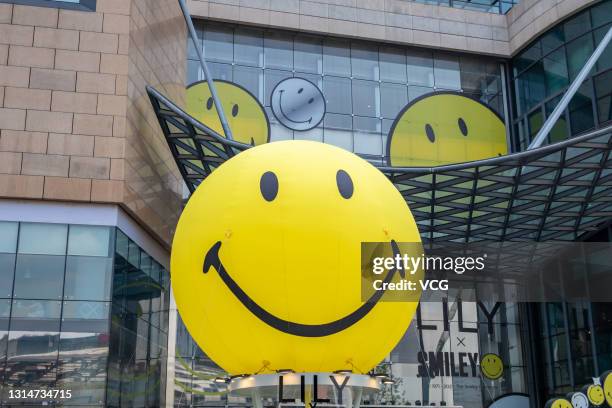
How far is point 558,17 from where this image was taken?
31.4 metres

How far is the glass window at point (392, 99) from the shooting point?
32312 millimetres

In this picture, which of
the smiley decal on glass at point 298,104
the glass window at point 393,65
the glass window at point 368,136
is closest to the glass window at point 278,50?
the smiley decal on glass at point 298,104

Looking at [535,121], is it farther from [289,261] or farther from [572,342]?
[289,261]

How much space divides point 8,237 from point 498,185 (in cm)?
1442

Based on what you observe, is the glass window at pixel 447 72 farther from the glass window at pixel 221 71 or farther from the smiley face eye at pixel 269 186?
the smiley face eye at pixel 269 186

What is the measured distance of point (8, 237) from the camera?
18750 mm

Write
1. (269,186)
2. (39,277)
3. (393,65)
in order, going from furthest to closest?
(393,65)
(39,277)
(269,186)

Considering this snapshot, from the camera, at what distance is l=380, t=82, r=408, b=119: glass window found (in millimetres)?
32312

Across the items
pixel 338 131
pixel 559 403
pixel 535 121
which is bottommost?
pixel 559 403

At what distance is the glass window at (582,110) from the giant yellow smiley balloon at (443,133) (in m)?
4.01

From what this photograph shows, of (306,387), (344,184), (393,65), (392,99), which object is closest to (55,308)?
(306,387)

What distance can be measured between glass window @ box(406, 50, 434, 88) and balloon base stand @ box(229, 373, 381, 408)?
78.8 feet

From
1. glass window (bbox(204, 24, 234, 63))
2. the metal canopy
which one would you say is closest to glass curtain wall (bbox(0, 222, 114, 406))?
the metal canopy

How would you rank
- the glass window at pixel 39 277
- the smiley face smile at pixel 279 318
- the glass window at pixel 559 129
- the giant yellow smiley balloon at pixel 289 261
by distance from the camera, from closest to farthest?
the giant yellow smiley balloon at pixel 289 261, the smiley face smile at pixel 279 318, the glass window at pixel 39 277, the glass window at pixel 559 129
